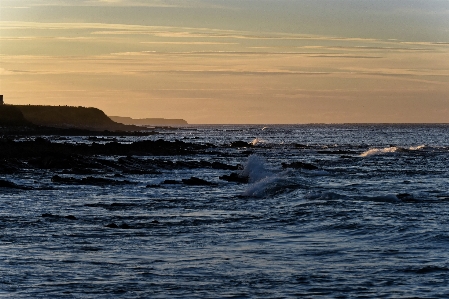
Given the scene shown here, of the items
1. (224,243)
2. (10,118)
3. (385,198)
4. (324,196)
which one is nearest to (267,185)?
(324,196)

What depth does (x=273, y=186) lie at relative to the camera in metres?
29.3

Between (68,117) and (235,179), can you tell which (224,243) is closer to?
(235,179)

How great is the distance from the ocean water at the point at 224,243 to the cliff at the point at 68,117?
→ 132118 mm

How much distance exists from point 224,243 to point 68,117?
16545 centimetres

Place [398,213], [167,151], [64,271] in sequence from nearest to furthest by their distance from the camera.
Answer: [64,271] < [398,213] < [167,151]

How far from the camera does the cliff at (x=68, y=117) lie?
162m

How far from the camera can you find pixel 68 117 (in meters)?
177

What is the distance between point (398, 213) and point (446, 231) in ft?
12.3

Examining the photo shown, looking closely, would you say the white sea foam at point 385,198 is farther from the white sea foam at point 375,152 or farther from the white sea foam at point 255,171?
the white sea foam at point 375,152

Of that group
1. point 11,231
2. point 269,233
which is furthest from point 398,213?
point 11,231

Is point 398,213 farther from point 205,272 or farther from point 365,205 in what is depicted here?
point 205,272

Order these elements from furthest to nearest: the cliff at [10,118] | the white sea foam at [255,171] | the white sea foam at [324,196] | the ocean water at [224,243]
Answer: the cliff at [10,118], the white sea foam at [255,171], the white sea foam at [324,196], the ocean water at [224,243]

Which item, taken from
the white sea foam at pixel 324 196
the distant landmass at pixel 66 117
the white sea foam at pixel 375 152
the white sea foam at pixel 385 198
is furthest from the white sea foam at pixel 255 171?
the distant landmass at pixel 66 117

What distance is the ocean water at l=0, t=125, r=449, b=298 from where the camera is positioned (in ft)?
39.7
